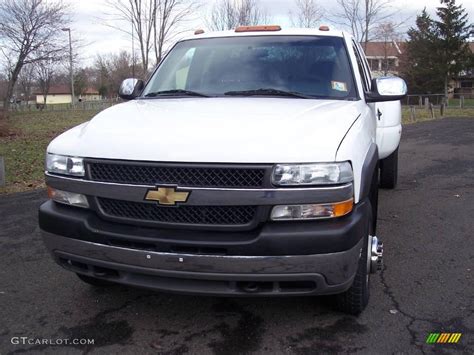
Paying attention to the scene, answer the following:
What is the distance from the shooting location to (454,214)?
5.63 meters

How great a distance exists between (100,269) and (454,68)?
55.7 metres

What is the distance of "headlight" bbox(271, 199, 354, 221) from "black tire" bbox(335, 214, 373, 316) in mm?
488

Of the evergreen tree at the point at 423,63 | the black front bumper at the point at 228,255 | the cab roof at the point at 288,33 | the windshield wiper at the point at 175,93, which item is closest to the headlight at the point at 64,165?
the black front bumper at the point at 228,255

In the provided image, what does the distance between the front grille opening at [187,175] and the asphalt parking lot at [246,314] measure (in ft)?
3.22

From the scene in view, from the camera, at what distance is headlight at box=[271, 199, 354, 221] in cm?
254

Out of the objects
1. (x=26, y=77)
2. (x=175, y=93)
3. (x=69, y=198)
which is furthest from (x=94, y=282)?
(x=26, y=77)

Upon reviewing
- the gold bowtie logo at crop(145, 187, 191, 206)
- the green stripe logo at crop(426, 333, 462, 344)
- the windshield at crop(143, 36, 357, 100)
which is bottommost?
the green stripe logo at crop(426, 333, 462, 344)

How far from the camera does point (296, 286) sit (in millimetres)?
2672

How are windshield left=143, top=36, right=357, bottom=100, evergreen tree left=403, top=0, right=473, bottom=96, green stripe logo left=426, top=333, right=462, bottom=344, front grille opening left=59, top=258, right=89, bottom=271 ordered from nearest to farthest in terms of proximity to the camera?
green stripe logo left=426, top=333, right=462, bottom=344 → front grille opening left=59, top=258, right=89, bottom=271 → windshield left=143, top=36, right=357, bottom=100 → evergreen tree left=403, top=0, right=473, bottom=96

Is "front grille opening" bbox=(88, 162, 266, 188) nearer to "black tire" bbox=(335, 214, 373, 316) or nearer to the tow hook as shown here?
"black tire" bbox=(335, 214, 373, 316)

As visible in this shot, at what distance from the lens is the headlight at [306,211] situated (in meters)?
2.54

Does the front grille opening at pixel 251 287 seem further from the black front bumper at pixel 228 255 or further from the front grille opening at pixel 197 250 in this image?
the front grille opening at pixel 197 250

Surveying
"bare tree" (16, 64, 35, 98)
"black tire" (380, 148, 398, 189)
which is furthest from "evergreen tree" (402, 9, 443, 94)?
"black tire" (380, 148, 398, 189)

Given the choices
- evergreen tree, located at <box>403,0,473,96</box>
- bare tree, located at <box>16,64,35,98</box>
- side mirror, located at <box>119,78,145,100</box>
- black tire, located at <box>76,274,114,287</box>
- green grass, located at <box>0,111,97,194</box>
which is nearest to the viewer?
black tire, located at <box>76,274,114,287</box>
